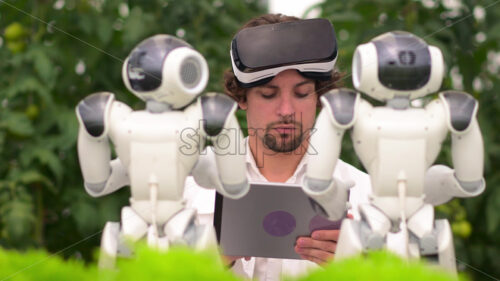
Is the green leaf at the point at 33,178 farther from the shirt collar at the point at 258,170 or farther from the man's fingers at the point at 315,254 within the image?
the man's fingers at the point at 315,254

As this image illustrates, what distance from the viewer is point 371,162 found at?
0.82 meters

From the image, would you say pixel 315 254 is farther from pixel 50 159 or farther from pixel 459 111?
pixel 50 159

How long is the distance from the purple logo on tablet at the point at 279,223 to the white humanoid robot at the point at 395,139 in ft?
0.34

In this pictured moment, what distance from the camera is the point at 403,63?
2.60 feet

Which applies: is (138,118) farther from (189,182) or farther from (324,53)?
(189,182)

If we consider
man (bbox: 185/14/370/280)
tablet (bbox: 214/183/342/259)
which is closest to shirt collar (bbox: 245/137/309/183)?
man (bbox: 185/14/370/280)

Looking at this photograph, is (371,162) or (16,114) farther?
(16,114)

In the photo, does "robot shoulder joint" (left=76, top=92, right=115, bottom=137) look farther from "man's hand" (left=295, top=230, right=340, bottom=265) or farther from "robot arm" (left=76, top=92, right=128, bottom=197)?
"man's hand" (left=295, top=230, right=340, bottom=265)

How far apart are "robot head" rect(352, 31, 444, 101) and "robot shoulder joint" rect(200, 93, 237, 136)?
19 cm

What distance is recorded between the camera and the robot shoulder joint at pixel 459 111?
2.69 feet

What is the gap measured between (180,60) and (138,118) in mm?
106

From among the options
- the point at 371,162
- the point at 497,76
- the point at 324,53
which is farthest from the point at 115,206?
the point at 497,76

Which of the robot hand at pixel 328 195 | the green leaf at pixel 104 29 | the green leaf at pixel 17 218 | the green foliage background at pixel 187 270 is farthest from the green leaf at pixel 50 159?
the green foliage background at pixel 187 270

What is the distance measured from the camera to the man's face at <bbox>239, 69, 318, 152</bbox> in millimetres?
1074
